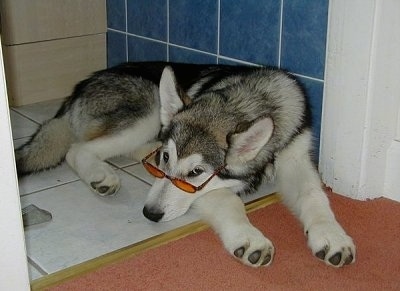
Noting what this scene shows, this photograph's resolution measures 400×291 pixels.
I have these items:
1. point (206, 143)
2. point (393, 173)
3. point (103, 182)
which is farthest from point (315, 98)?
point (103, 182)

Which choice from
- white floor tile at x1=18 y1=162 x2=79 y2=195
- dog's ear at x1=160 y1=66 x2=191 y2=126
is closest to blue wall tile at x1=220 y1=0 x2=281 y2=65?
dog's ear at x1=160 y1=66 x2=191 y2=126

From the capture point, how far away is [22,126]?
273 cm

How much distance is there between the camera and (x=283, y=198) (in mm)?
2061

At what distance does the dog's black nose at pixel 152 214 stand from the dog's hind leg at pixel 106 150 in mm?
275

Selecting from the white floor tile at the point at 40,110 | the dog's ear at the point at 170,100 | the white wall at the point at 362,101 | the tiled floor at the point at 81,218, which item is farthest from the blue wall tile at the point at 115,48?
the white wall at the point at 362,101

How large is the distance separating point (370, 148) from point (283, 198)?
0.34 m

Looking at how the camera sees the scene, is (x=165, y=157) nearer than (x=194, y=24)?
Yes

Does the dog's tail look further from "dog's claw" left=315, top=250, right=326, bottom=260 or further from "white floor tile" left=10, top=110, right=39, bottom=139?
"dog's claw" left=315, top=250, right=326, bottom=260

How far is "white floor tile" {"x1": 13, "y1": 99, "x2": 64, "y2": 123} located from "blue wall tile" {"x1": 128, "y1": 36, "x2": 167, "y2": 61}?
0.44 m

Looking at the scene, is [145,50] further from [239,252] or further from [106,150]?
A: [239,252]

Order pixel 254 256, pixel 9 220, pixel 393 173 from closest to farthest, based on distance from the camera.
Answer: pixel 9 220 → pixel 254 256 → pixel 393 173

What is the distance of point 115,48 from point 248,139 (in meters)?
1.55

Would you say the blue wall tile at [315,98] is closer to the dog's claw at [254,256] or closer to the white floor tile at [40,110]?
the dog's claw at [254,256]

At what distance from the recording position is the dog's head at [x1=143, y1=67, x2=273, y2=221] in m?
1.79
